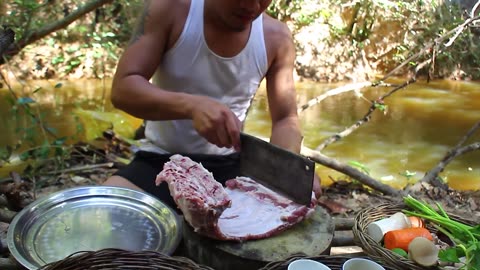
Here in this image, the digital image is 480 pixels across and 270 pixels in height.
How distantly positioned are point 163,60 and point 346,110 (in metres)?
6.28

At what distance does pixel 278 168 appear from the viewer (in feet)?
6.11

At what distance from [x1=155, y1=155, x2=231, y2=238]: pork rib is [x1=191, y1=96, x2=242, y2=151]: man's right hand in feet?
0.46

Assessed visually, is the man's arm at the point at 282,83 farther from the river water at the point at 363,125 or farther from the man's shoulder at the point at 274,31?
the river water at the point at 363,125

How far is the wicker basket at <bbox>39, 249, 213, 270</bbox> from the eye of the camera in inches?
56.9

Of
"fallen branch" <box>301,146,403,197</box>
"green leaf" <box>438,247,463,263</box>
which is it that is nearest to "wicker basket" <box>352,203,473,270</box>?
"green leaf" <box>438,247,463,263</box>

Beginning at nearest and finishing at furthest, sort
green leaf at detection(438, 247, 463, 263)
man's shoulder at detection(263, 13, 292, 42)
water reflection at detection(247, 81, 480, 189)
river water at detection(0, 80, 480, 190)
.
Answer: green leaf at detection(438, 247, 463, 263) → man's shoulder at detection(263, 13, 292, 42) → river water at detection(0, 80, 480, 190) → water reflection at detection(247, 81, 480, 189)

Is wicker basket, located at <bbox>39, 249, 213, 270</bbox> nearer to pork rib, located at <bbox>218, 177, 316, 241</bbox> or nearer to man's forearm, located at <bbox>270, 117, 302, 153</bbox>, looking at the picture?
pork rib, located at <bbox>218, 177, 316, 241</bbox>

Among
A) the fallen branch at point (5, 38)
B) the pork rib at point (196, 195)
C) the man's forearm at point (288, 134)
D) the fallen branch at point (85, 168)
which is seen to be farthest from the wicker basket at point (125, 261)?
the fallen branch at point (85, 168)

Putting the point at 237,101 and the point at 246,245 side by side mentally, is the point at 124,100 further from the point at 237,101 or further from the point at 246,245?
the point at 246,245

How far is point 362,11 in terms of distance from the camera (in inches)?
414

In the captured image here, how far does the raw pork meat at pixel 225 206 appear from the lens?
1.65 m

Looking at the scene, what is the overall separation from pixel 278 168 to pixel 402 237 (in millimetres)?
522

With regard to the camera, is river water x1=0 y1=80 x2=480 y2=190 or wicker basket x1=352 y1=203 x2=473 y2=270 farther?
river water x1=0 y1=80 x2=480 y2=190

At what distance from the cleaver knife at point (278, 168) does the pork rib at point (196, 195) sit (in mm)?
234
